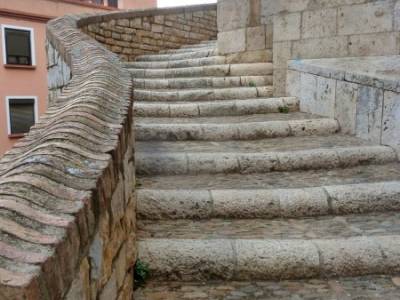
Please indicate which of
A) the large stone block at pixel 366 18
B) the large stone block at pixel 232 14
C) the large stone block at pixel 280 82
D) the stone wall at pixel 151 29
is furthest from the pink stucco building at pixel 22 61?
the large stone block at pixel 366 18

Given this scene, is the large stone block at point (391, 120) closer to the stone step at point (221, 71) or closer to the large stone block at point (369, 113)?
the large stone block at point (369, 113)

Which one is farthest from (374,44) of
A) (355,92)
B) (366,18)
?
(355,92)

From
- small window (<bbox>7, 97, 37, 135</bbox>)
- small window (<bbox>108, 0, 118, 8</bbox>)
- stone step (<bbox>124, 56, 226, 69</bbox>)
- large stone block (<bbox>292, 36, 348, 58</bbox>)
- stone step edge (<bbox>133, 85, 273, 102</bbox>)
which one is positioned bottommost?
small window (<bbox>7, 97, 37, 135</bbox>)

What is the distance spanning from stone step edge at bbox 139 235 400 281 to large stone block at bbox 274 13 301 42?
380cm

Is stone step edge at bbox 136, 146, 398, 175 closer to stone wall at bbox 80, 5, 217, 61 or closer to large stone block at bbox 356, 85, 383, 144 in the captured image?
large stone block at bbox 356, 85, 383, 144

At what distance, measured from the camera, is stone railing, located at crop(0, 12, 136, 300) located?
1.02 m

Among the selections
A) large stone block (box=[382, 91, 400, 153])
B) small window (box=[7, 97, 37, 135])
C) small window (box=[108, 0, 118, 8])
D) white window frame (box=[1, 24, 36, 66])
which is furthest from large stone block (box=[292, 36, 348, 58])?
small window (box=[108, 0, 118, 8])

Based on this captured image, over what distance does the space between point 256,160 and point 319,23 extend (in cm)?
267

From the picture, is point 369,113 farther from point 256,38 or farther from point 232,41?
point 232,41

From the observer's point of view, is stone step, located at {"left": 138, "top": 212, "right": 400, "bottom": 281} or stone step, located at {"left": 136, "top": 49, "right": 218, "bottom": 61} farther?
stone step, located at {"left": 136, "top": 49, "right": 218, "bottom": 61}

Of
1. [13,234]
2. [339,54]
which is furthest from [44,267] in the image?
[339,54]

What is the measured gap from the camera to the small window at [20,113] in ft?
53.3

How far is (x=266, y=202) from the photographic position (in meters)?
3.06

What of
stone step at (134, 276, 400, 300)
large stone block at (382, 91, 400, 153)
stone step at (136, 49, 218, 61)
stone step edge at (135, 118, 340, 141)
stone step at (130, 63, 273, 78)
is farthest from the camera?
stone step at (136, 49, 218, 61)
